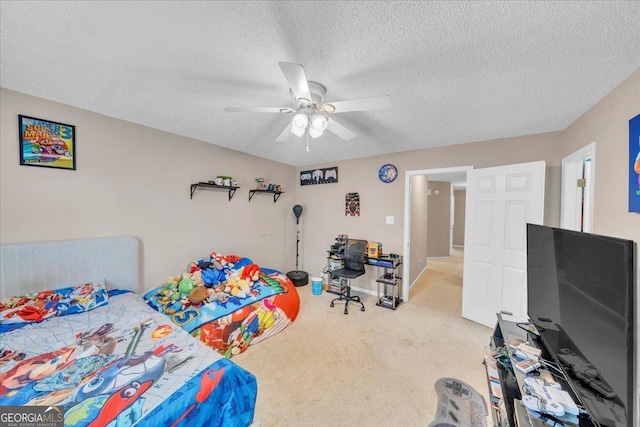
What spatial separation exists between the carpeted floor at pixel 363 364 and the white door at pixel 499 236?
1.28ft

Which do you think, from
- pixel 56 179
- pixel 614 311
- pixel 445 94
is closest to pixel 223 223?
pixel 56 179

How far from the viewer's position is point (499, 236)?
2713 mm

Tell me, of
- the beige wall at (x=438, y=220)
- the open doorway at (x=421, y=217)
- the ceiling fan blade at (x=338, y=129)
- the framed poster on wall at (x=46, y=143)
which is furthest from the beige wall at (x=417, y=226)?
the framed poster on wall at (x=46, y=143)

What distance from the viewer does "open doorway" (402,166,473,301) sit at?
350cm

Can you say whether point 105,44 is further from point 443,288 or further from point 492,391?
point 443,288

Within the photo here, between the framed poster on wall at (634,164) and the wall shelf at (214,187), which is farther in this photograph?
the wall shelf at (214,187)

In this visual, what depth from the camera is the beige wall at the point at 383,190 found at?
2621 mm

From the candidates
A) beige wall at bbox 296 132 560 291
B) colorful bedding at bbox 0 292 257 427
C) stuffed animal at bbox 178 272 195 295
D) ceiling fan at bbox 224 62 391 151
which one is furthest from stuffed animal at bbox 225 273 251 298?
beige wall at bbox 296 132 560 291

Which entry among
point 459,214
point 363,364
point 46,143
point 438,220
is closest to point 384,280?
point 363,364

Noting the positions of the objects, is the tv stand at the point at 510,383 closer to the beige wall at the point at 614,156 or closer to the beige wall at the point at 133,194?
the beige wall at the point at 614,156

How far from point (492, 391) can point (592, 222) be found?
1669 millimetres

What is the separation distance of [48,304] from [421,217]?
552cm

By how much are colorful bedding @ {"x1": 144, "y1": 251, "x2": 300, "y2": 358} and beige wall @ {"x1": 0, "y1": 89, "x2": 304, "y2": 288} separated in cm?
47

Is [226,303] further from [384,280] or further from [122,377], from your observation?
[384,280]
